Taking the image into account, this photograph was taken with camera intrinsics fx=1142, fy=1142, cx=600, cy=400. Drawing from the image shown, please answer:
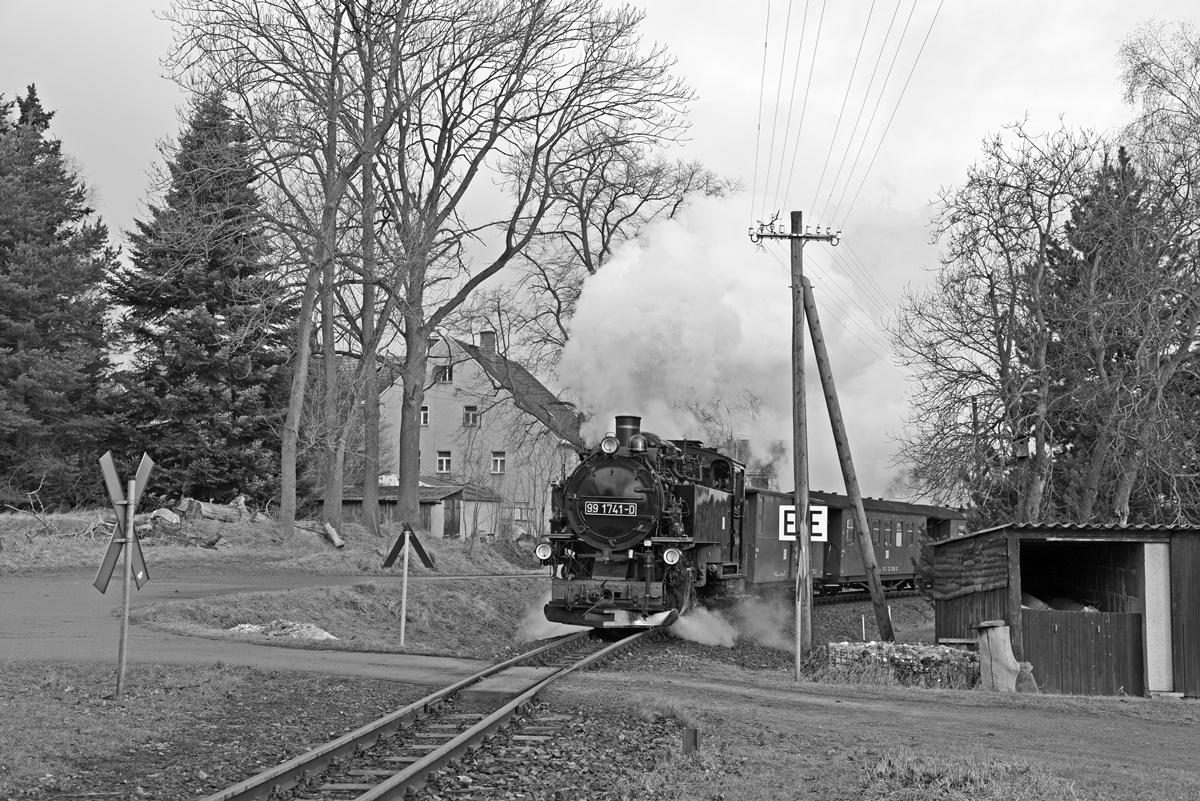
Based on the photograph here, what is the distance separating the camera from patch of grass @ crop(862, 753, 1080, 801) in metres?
7.36

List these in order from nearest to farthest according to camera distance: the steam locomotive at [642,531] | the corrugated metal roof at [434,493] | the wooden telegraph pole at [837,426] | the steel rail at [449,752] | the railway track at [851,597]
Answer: the steel rail at [449,752]
the steam locomotive at [642,531]
the wooden telegraph pole at [837,426]
the railway track at [851,597]
the corrugated metal roof at [434,493]

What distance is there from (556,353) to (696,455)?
696 inches

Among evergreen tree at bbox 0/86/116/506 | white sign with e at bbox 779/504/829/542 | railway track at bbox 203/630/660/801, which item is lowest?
railway track at bbox 203/630/660/801

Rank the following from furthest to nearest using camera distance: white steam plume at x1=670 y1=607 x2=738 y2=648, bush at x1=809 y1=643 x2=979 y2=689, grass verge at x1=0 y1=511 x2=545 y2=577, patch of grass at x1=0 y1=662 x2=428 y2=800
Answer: grass verge at x1=0 y1=511 x2=545 y2=577 → white steam plume at x1=670 y1=607 x2=738 y2=648 → bush at x1=809 y1=643 x2=979 y2=689 → patch of grass at x1=0 y1=662 x2=428 y2=800

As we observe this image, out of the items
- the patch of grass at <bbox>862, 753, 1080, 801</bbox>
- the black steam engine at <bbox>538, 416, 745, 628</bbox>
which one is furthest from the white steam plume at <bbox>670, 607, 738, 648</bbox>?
the patch of grass at <bbox>862, 753, 1080, 801</bbox>

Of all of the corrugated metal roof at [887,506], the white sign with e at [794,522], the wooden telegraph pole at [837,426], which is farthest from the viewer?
the corrugated metal roof at [887,506]

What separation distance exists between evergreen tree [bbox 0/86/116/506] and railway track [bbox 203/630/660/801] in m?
26.5

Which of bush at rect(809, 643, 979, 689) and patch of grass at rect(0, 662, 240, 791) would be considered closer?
patch of grass at rect(0, 662, 240, 791)

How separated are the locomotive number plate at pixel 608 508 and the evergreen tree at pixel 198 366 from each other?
18.5 meters

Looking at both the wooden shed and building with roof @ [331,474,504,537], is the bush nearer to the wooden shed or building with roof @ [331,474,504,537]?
the wooden shed

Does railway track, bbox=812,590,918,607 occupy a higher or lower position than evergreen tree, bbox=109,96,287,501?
lower

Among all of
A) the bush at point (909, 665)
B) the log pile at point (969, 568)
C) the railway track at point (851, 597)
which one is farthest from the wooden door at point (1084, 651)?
the railway track at point (851, 597)

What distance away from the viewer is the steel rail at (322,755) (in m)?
6.86

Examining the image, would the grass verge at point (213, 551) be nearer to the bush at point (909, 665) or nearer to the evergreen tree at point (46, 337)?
the evergreen tree at point (46, 337)
